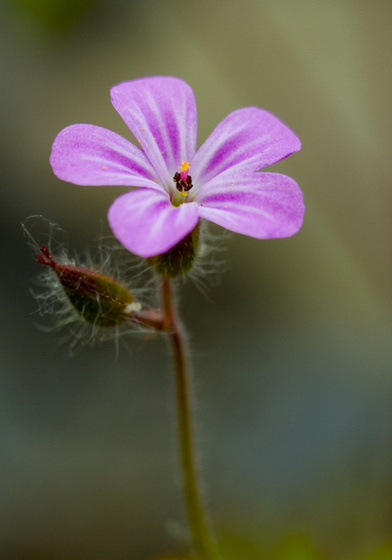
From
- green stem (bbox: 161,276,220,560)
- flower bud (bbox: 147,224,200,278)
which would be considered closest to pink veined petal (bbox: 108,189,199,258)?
flower bud (bbox: 147,224,200,278)

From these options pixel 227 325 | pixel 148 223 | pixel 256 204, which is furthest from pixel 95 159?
pixel 227 325

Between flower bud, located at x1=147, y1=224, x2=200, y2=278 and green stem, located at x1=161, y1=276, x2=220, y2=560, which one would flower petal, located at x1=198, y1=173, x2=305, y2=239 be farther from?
green stem, located at x1=161, y1=276, x2=220, y2=560

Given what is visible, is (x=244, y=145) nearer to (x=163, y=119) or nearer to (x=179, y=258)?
(x=163, y=119)

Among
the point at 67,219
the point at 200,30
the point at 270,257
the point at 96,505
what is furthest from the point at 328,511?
the point at 200,30

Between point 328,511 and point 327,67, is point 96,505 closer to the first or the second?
point 328,511

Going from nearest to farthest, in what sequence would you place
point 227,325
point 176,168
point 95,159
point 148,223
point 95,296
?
point 148,223, point 95,159, point 95,296, point 176,168, point 227,325

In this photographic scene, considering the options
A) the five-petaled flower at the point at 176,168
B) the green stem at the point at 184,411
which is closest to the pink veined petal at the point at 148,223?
the five-petaled flower at the point at 176,168
